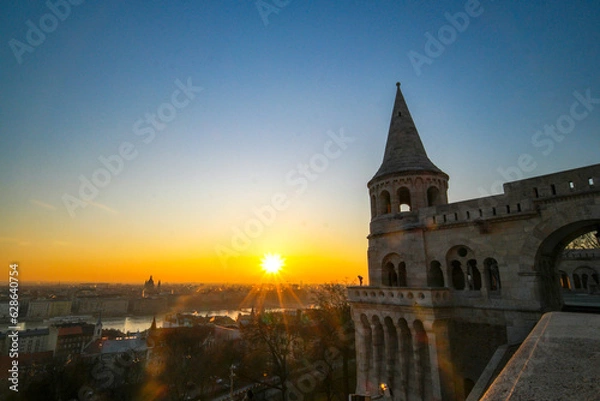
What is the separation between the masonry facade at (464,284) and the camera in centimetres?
1037

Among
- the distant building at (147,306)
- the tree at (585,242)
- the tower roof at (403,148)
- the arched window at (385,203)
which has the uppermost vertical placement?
the tower roof at (403,148)

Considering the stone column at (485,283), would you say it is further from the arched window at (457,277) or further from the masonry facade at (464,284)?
the arched window at (457,277)

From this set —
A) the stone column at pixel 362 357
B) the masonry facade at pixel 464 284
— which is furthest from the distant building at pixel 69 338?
the masonry facade at pixel 464 284

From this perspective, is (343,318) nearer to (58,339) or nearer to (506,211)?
(506,211)

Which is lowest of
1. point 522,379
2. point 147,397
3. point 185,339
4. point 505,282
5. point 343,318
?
point 147,397

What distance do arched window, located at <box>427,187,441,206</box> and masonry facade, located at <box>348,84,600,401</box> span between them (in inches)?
39.9

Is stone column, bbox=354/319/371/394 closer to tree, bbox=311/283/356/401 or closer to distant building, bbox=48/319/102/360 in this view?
tree, bbox=311/283/356/401

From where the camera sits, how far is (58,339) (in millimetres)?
48781

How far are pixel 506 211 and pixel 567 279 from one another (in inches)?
671

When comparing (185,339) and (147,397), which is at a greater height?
(185,339)

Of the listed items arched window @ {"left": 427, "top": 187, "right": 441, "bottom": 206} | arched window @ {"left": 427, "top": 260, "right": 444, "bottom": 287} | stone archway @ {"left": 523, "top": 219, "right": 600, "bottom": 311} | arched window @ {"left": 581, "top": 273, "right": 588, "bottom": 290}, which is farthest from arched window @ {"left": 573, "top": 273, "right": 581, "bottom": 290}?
arched window @ {"left": 427, "top": 260, "right": 444, "bottom": 287}

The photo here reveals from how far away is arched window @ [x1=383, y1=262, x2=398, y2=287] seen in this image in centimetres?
1492

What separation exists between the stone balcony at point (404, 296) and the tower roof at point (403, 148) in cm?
587

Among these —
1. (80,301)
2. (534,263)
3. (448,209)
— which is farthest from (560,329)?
(80,301)
